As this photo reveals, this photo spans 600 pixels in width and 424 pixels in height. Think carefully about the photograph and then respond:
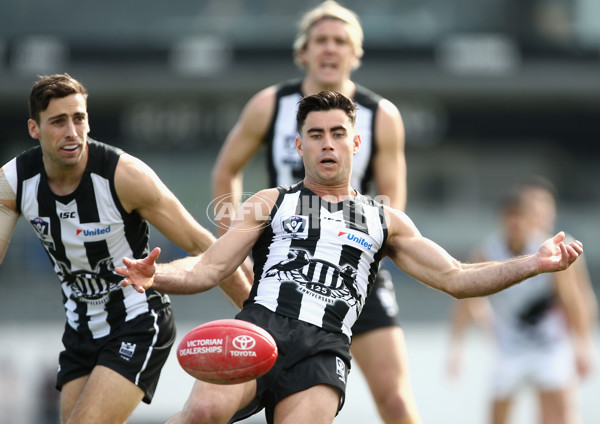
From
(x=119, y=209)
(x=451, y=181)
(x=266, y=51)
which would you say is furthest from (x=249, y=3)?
(x=119, y=209)

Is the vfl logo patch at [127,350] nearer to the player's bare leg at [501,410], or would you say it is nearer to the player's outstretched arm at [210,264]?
the player's outstretched arm at [210,264]

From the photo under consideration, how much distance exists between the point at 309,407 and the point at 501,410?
4798 millimetres

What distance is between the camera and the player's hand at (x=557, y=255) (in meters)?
4.15

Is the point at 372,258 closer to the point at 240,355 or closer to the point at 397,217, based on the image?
the point at 397,217

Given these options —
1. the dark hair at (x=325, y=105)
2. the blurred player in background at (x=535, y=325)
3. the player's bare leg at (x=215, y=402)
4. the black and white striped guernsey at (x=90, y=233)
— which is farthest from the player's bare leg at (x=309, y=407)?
the blurred player in background at (x=535, y=325)

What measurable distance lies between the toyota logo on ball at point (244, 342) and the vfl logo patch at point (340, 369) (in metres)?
0.49

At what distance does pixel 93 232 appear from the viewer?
4.70 m

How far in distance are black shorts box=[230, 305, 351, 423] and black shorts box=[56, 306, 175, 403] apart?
62 cm

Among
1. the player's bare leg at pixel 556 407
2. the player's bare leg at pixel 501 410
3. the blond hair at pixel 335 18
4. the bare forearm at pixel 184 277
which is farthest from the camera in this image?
the player's bare leg at pixel 501 410

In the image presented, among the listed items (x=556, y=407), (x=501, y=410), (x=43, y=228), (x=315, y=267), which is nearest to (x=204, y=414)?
(x=315, y=267)

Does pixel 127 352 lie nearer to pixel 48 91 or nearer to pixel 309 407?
pixel 309 407

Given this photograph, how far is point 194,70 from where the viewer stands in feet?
69.7

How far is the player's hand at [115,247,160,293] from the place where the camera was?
4.00 metres

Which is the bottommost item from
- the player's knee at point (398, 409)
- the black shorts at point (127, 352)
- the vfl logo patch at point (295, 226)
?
the player's knee at point (398, 409)
